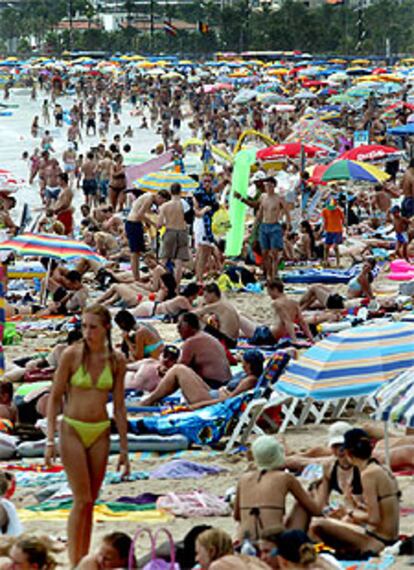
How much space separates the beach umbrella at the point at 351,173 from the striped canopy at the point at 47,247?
17.2 feet

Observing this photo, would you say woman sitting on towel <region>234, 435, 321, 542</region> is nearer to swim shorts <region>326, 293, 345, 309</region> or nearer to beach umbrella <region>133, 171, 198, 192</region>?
swim shorts <region>326, 293, 345, 309</region>

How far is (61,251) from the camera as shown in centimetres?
1175

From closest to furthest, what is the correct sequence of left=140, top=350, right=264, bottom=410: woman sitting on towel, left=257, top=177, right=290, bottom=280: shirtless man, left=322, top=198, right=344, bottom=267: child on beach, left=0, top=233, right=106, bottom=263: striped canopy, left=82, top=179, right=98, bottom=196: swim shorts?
1. left=140, top=350, right=264, bottom=410: woman sitting on towel
2. left=0, top=233, right=106, bottom=263: striped canopy
3. left=257, top=177, right=290, bottom=280: shirtless man
4. left=322, top=198, right=344, bottom=267: child on beach
5. left=82, top=179, right=98, bottom=196: swim shorts

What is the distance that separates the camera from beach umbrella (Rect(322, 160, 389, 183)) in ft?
53.8

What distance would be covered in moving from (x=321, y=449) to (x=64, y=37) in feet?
321

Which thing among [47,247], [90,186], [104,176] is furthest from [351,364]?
[90,186]

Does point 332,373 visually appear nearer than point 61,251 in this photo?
Yes

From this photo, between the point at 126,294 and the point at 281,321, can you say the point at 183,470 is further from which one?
the point at 126,294

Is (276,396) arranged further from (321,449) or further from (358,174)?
(358,174)

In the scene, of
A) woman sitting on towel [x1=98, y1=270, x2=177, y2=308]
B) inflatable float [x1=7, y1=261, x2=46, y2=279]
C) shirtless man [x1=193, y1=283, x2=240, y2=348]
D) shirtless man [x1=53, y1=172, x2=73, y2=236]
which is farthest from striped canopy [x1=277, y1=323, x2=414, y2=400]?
shirtless man [x1=53, y1=172, x2=73, y2=236]

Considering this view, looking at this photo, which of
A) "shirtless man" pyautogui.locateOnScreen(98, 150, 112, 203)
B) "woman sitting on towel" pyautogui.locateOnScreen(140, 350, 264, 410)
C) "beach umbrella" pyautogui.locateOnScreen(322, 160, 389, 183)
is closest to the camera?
"woman sitting on towel" pyautogui.locateOnScreen(140, 350, 264, 410)

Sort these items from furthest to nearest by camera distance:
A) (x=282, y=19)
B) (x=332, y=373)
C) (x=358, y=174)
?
1. (x=282, y=19)
2. (x=358, y=174)
3. (x=332, y=373)

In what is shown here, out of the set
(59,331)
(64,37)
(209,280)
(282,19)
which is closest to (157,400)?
(59,331)

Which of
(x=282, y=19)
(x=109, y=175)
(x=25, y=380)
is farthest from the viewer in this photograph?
(x=282, y=19)
